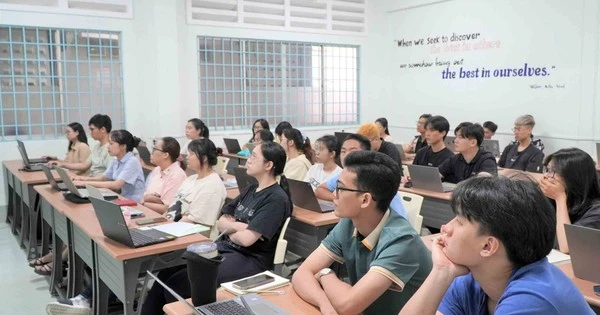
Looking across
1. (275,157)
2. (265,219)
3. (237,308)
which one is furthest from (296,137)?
(237,308)

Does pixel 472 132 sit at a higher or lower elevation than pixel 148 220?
higher

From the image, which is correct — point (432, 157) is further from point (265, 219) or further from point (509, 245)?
point (509, 245)

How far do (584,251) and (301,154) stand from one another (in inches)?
126

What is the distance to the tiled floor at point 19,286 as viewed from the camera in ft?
11.8

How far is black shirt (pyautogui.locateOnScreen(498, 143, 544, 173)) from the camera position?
557 cm

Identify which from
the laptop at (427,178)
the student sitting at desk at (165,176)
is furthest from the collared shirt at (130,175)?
the laptop at (427,178)

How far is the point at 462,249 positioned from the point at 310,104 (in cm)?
786

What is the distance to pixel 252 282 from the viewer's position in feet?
6.75

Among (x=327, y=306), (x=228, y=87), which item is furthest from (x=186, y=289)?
(x=228, y=87)

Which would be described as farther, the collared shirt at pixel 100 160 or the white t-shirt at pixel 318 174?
the collared shirt at pixel 100 160

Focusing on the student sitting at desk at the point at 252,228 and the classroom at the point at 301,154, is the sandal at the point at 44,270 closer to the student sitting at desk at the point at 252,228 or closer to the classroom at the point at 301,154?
the classroom at the point at 301,154

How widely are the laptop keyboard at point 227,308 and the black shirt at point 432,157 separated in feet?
11.9

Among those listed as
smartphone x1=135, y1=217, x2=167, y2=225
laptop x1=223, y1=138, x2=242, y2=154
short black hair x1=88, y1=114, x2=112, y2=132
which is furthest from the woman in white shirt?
laptop x1=223, y1=138, x2=242, y2=154

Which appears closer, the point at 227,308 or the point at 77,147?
the point at 227,308
